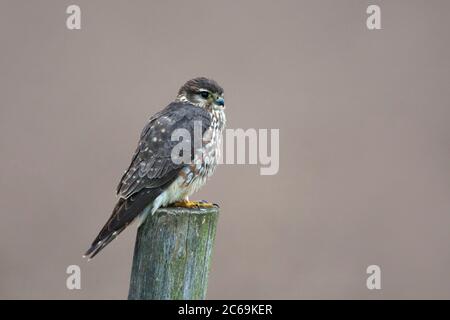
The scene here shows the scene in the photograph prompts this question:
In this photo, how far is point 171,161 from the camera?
428cm

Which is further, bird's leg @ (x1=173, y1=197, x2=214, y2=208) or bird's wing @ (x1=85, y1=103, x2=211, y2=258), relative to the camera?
bird's leg @ (x1=173, y1=197, x2=214, y2=208)

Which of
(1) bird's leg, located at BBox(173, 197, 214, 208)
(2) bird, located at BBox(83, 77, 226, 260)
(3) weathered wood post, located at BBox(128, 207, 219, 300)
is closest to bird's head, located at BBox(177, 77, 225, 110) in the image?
(2) bird, located at BBox(83, 77, 226, 260)

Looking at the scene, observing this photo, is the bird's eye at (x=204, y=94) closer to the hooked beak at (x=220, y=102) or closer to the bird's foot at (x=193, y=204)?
the hooked beak at (x=220, y=102)

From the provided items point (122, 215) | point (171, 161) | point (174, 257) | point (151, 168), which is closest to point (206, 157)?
point (171, 161)

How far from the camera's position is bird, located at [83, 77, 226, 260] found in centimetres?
407

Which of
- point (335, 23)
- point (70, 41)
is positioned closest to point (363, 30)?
point (335, 23)

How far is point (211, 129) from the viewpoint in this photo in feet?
14.9

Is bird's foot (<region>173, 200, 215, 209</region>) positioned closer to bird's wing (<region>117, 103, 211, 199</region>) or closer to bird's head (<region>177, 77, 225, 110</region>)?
bird's wing (<region>117, 103, 211, 199</region>)

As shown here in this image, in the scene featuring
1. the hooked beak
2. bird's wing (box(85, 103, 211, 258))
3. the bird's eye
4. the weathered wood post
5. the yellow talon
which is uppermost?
the bird's eye

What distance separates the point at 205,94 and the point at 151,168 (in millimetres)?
690

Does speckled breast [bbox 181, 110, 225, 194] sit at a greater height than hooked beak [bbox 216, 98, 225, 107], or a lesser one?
lesser

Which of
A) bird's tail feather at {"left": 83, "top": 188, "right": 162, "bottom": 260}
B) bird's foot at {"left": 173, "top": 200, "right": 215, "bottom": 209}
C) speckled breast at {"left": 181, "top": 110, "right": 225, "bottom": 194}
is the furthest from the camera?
speckled breast at {"left": 181, "top": 110, "right": 225, "bottom": 194}

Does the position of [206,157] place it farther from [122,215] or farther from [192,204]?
[122,215]
